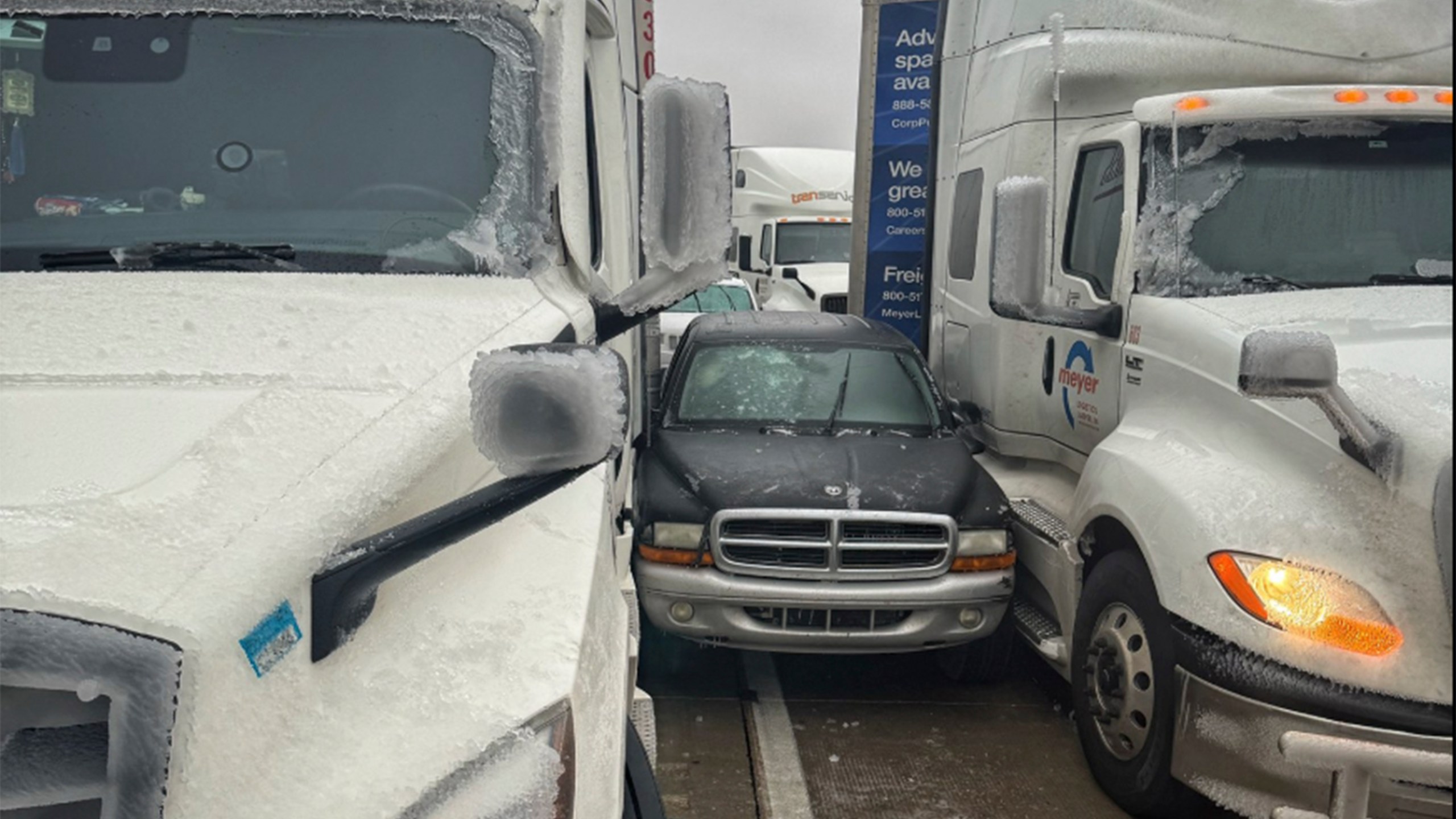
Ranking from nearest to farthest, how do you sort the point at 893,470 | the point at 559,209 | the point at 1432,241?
the point at 559,209 < the point at 1432,241 < the point at 893,470

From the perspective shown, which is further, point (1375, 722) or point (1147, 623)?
point (1147, 623)

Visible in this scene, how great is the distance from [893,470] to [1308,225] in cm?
208

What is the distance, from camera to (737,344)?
7.15 metres

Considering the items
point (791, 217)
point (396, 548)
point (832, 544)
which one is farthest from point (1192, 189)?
point (791, 217)

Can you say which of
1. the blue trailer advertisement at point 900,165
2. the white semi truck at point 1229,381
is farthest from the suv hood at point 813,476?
the blue trailer advertisement at point 900,165

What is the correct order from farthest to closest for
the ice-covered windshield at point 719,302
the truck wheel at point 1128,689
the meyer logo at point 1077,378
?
1. the ice-covered windshield at point 719,302
2. the meyer logo at point 1077,378
3. the truck wheel at point 1128,689

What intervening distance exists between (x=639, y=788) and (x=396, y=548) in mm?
1313

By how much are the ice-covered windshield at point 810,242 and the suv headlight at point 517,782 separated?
59.7 feet

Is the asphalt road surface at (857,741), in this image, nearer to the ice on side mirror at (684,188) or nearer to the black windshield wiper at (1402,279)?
the black windshield wiper at (1402,279)

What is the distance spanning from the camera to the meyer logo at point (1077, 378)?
5.83 metres

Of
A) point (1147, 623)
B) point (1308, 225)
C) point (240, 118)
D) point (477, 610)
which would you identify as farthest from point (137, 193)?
point (1308, 225)

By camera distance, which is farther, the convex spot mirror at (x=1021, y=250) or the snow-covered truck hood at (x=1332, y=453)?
the convex spot mirror at (x=1021, y=250)

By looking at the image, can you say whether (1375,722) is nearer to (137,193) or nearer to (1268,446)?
(1268,446)

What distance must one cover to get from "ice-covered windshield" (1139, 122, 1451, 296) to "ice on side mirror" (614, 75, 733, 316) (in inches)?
118
